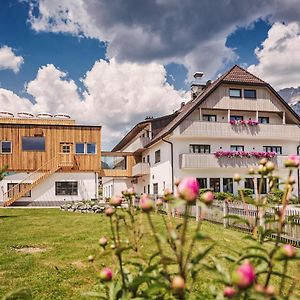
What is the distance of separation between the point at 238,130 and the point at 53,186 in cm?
1661

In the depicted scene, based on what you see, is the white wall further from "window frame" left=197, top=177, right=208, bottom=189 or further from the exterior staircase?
"window frame" left=197, top=177, right=208, bottom=189

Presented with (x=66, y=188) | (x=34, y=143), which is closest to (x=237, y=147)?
(x=66, y=188)

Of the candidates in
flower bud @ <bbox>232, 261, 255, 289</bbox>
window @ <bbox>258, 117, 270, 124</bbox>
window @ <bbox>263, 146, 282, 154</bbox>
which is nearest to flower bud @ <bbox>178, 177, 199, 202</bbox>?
flower bud @ <bbox>232, 261, 255, 289</bbox>

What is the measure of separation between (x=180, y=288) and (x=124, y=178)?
3736 cm

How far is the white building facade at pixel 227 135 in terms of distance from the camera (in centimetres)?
2880

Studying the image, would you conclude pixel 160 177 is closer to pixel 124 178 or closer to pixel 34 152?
pixel 124 178

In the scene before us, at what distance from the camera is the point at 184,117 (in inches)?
1127

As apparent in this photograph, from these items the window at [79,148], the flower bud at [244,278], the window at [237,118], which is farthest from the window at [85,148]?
the flower bud at [244,278]

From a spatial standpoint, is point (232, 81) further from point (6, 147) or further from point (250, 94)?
point (6, 147)

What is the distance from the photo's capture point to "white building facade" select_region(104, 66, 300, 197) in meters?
28.8

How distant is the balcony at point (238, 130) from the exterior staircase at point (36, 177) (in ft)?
35.0

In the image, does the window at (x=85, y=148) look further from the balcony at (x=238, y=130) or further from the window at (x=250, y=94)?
the window at (x=250, y=94)

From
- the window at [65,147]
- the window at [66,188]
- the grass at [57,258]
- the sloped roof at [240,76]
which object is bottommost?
the grass at [57,258]

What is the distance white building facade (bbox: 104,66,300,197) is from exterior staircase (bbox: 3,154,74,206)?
8178 millimetres
